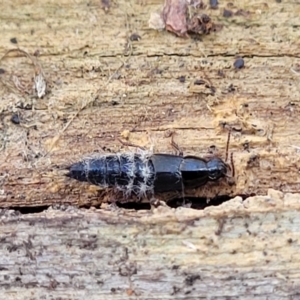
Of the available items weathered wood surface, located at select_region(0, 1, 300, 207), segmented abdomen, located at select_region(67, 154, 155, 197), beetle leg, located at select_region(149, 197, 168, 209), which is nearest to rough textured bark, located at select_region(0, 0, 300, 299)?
weathered wood surface, located at select_region(0, 1, 300, 207)

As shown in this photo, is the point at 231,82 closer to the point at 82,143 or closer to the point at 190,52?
the point at 190,52

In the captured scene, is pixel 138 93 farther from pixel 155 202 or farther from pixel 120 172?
pixel 155 202

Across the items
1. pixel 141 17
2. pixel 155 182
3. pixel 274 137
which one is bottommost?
pixel 155 182

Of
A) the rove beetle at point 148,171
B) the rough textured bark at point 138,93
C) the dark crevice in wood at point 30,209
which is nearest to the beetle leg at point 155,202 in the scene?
the rove beetle at point 148,171

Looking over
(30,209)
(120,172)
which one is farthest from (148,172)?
(30,209)

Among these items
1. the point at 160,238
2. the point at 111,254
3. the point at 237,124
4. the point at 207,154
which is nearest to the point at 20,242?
the point at 111,254

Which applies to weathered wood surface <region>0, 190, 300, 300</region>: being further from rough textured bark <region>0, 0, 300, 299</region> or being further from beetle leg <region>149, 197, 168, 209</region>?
rough textured bark <region>0, 0, 300, 299</region>

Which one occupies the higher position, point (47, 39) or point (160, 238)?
point (47, 39)
